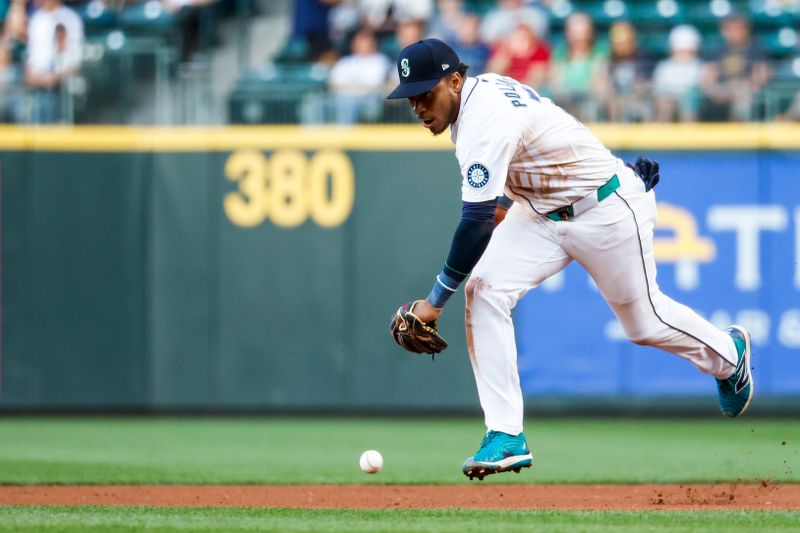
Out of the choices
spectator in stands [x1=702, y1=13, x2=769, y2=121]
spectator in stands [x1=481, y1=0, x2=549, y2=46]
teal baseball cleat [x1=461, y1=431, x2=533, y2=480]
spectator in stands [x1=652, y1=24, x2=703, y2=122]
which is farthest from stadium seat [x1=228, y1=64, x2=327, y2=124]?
teal baseball cleat [x1=461, y1=431, x2=533, y2=480]

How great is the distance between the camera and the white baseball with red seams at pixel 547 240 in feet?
18.8

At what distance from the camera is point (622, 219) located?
580cm

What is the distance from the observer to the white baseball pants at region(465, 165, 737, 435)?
5.79 metres

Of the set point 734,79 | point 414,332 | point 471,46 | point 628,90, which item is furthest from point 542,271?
point 471,46

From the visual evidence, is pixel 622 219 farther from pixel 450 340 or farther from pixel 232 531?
pixel 450 340

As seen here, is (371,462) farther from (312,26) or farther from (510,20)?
(312,26)

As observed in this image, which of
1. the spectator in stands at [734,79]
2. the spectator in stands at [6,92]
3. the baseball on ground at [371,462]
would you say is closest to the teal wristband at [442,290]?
the baseball on ground at [371,462]

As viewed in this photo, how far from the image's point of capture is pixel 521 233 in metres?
5.88

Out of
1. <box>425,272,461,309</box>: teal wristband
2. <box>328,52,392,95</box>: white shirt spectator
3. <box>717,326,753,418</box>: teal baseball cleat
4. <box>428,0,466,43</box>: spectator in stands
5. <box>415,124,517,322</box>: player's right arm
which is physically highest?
<box>428,0,466,43</box>: spectator in stands

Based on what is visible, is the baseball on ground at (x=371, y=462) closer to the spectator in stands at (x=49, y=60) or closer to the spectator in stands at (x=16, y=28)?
the spectator in stands at (x=49, y=60)

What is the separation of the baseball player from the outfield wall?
5.16m

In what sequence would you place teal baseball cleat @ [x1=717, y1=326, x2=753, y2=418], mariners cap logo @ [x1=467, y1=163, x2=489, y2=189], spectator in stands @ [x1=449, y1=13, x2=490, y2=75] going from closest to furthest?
mariners cap logo @ [x1=467, y1=163, x2=489, y2=189] < teal baseball cleat @ [x1=717, y1=326, x2=753, y2=418] < spectator in stands @ [x1=449, y1=13, x2=490, y2=75]

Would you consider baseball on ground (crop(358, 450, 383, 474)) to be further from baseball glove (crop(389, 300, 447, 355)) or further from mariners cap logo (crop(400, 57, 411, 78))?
mariners cap logo (crop(400, 57, 411, 78))

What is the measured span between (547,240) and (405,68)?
3.33 ft
